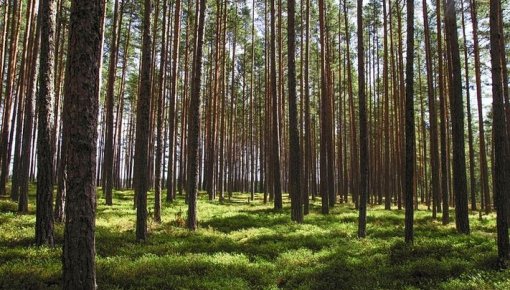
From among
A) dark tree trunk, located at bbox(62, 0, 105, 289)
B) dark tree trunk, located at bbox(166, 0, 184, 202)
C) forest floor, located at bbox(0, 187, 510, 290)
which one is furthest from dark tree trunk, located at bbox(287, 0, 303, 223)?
dark tree trunk, located at bbox(62, 0, 105, 289)

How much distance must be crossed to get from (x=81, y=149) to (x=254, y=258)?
21.4 feet

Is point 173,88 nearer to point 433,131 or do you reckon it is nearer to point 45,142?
point 45,142

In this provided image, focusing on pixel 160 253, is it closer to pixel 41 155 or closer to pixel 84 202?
pixel 41 155

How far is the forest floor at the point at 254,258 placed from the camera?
26.1 ft

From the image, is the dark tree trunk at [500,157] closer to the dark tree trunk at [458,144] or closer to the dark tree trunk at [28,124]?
the dark tree trunk at [458,144]

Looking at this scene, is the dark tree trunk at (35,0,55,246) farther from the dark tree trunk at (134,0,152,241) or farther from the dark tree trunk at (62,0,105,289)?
the dark tree trunk at (62,0,105,289)

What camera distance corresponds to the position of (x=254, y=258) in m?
10.6

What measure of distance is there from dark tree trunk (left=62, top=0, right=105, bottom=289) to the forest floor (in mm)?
2124

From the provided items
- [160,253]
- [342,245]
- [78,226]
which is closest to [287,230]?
[342,245]

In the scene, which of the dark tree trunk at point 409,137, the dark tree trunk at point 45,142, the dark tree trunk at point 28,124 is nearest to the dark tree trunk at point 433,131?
the dark tree trunk at point 409,137

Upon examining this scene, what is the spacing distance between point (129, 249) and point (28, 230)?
3799 millimetres

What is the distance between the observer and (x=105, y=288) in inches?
283

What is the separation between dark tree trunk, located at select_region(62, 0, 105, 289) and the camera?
5469mm

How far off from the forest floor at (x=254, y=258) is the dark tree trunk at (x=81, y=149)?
2124 millimetres
